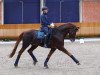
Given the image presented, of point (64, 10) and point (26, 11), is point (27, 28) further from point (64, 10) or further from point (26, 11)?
point (64, 10)

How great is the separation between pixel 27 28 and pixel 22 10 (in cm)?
862

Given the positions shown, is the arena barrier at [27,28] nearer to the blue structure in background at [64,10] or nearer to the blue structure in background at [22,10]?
the blue structure in background at [22,10]

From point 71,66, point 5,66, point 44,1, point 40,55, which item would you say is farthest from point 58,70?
point 44,1

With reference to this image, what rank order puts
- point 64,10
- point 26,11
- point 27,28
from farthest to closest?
point 64,10, point 26,11, point 27,28

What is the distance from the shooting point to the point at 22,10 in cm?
4388

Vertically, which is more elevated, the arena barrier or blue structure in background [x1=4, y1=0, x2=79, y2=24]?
blue structure in background [x1=4, y1=0, x2=79, y2=24]

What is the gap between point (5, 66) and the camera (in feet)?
60.5

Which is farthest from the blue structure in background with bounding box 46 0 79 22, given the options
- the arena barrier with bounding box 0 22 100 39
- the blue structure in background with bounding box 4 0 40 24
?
the arena barrier with bounding box 0 22 100 39

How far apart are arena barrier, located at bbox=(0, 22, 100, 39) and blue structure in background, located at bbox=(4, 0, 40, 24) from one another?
8.25 meters

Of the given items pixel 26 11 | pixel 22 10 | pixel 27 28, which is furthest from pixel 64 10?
pixel 27 28

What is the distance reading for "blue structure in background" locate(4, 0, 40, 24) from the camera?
4384cm

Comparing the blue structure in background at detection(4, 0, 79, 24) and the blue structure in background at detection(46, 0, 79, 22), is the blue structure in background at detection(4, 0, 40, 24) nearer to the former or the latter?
the blue structure in background at detection(4, 0, 79, 24)

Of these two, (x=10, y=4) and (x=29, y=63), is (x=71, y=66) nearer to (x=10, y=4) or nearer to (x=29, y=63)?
(x=29, y=63)

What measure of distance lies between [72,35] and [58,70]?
1821 millimetres
